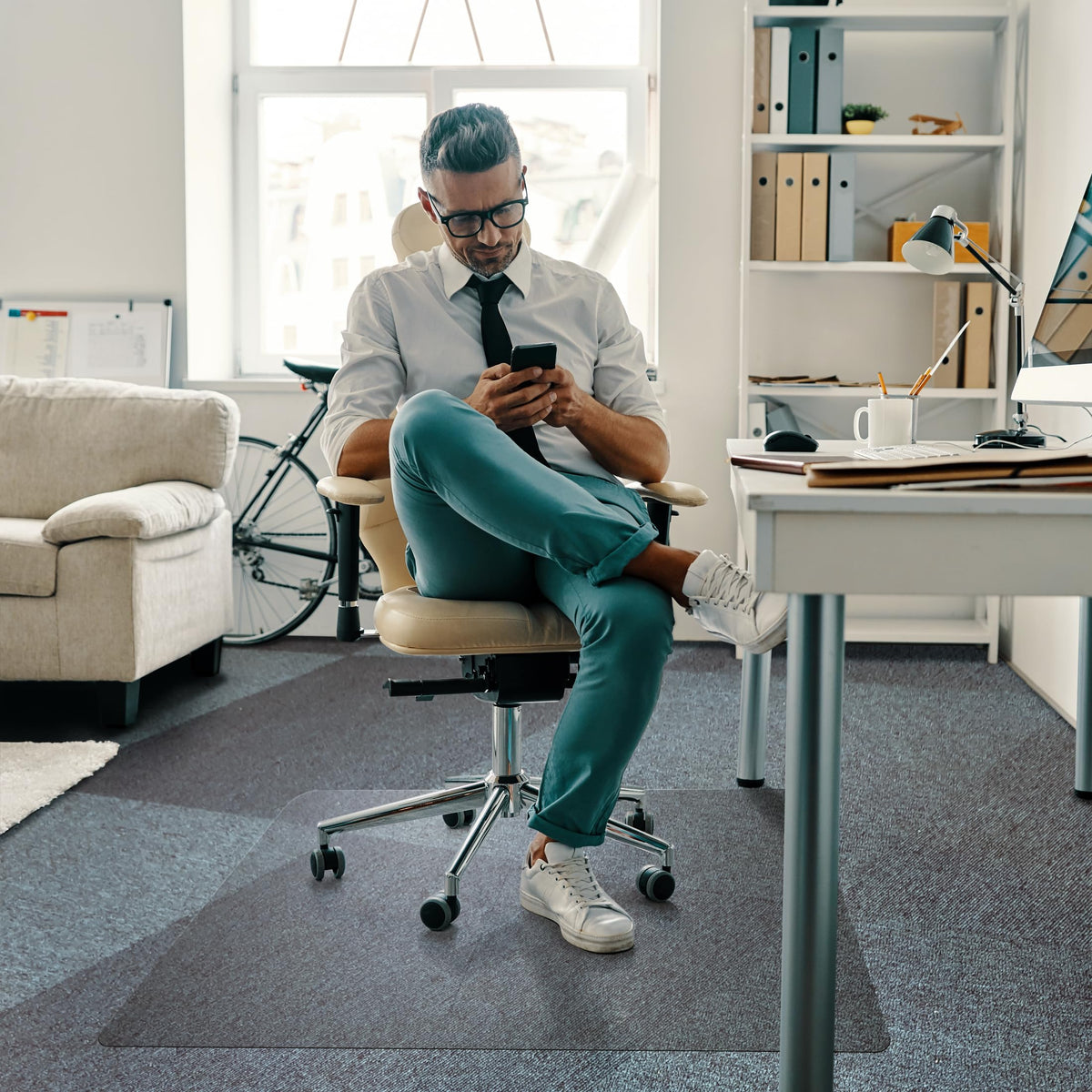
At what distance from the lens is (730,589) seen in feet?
4.52

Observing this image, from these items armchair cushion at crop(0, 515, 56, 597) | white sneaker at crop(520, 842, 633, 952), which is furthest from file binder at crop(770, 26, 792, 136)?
white sneaker at crop(520, 842, 633, 952)

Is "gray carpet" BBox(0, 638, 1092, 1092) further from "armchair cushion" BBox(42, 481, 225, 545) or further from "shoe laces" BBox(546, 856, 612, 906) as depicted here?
"armchair cushion" BBox(42, 481, 225, 545)

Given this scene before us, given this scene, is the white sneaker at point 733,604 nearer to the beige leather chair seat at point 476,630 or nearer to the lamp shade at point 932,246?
the beige leather chair seat at point 476,630

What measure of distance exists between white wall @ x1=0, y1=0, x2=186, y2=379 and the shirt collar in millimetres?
1971

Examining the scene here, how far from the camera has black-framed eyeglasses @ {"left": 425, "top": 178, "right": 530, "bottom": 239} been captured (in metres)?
1.77

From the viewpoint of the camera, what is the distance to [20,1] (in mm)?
3502

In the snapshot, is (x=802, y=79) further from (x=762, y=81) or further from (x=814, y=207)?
(x=814, y=207)

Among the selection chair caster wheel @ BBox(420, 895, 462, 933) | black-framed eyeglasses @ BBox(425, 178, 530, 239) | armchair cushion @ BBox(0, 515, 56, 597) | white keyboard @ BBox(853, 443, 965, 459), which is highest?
black-framed eyeglasses @ BBox(425, 178, 530, 239)

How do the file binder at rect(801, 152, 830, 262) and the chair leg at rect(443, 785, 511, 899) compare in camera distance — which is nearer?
the chair leg at rect(443, 785, 511, 899)

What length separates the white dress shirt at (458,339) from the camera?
1839 millimetres

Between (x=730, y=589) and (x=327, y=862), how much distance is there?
0.79 m

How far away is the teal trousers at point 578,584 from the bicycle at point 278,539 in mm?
2014

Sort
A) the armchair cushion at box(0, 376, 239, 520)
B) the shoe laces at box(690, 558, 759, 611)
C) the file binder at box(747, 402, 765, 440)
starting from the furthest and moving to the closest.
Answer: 1. the file binder at box(747, 402, 765, 440)
2. the armchair cushion at box(0, 376, 239, 520)
3. the shoe laces at box(690, 558, 759, 611)

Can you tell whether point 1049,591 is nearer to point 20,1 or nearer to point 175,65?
point 175,65
